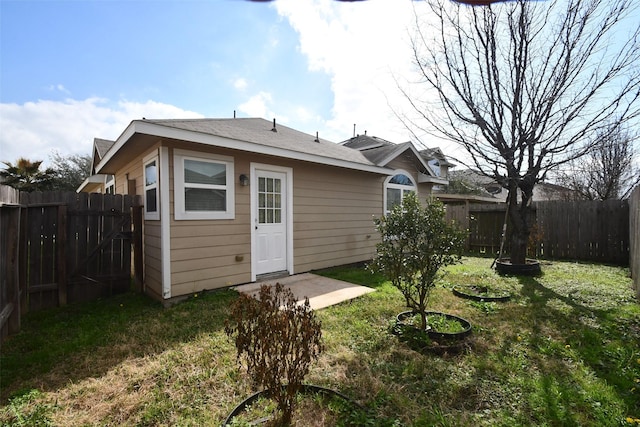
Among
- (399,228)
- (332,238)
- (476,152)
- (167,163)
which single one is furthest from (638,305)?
(167,163)

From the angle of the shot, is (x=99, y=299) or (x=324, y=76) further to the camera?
(x=324, y=76)

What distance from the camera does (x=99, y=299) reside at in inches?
A: 201

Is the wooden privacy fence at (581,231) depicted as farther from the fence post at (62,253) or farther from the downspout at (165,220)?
the fence post at (62,253)

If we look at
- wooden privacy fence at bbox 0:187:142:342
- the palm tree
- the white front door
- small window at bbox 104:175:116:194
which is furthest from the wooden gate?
the palm tree

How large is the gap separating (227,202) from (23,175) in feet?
47.3

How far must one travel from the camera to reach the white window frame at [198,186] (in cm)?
474

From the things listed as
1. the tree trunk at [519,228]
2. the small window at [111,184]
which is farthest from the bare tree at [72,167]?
the tree trunk at [519,228]

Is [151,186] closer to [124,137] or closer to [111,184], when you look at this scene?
[124,137]

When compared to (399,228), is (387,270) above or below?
below

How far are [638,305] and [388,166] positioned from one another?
553cm

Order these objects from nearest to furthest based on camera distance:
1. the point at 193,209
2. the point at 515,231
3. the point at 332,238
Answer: the point at 193,209 < the point at 515,231 < the point at 332,238

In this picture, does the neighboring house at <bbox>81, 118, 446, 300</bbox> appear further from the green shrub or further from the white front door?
the green shrub

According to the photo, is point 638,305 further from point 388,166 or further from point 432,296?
point 388,166

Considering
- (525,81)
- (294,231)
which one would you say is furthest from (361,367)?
(525,81)
